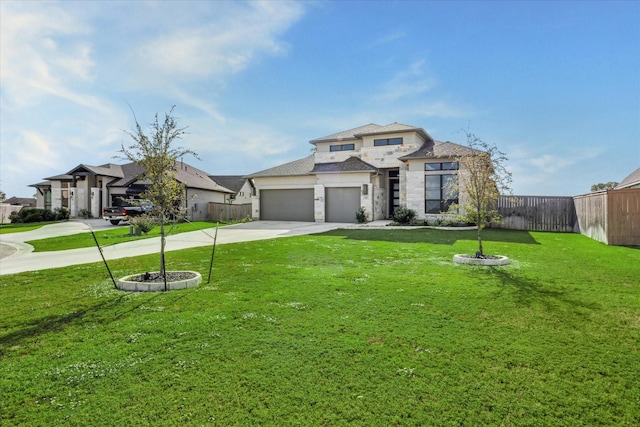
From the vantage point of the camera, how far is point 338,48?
14578mm

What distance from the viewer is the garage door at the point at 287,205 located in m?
24.2

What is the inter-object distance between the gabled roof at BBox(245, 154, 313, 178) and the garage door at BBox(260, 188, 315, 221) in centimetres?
126

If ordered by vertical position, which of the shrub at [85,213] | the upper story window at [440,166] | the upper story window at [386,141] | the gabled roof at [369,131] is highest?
the gabled roof at [369,131]

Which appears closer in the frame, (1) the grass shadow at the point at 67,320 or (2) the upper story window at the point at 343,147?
(1) the grass shadow at the point at 67,320

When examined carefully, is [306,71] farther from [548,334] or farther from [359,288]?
[548,334]

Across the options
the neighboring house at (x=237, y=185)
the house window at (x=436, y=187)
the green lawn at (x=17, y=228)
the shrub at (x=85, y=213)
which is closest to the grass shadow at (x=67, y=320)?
the house window at (x=436, y=187)

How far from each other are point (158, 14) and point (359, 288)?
1014 cm

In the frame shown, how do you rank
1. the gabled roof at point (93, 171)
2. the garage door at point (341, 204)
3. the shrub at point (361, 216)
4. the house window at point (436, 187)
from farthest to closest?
the gabled roof at point (93, 171), the garage door at point (341, 204), the shrub at point (361, 216), the house window at point (436, 187)

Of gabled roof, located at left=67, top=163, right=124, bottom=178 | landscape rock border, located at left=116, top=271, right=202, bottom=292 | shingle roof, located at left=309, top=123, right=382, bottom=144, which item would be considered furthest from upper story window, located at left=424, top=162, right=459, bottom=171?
gabled roof, located at left=67, top=163, right=124, bottom=178

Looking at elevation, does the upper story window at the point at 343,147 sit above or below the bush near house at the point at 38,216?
above

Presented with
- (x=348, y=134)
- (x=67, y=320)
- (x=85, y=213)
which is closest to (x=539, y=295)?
(x=67, y=320)

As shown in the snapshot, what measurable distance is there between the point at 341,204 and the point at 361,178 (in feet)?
7.27

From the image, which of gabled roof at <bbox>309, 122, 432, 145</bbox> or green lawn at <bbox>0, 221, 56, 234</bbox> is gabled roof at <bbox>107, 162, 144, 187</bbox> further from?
gabled roof at <bbox>309, 122, 432, 145</bbox>

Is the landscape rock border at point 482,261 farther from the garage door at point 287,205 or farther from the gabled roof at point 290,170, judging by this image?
the gabled roof at point 290,170
